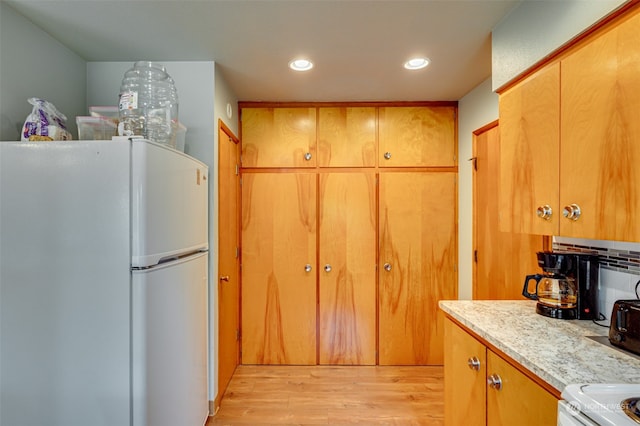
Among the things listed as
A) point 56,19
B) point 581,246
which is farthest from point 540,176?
point 56,19

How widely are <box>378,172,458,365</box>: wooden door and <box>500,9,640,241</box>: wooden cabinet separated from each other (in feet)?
4.28

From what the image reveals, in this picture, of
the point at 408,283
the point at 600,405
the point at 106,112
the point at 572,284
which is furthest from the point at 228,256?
the point at 600,405

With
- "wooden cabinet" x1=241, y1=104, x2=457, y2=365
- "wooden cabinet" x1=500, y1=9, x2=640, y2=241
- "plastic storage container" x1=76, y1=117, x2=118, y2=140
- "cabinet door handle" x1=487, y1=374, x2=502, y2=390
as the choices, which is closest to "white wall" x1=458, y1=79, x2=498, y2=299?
"wooden cabinet" x1=241, y1=104, x2=457, y2=365

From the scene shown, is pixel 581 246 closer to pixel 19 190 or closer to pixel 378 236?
pixel 378 236

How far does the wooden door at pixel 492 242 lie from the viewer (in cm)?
201

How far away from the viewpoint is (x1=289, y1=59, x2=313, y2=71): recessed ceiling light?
6.90 ft

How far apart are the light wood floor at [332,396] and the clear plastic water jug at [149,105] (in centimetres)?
183

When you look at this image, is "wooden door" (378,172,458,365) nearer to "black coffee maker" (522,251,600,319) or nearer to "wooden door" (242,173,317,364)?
"wooden door" (242,173,317,364)

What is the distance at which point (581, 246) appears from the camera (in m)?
1.58

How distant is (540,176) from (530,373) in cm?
80

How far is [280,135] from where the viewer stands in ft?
9.41

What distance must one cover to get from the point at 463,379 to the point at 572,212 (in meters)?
0.85

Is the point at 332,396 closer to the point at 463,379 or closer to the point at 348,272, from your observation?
the point at 348,272

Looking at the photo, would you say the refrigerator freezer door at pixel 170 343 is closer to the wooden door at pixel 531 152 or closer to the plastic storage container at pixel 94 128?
the plastic storage container at pixel 94 128
